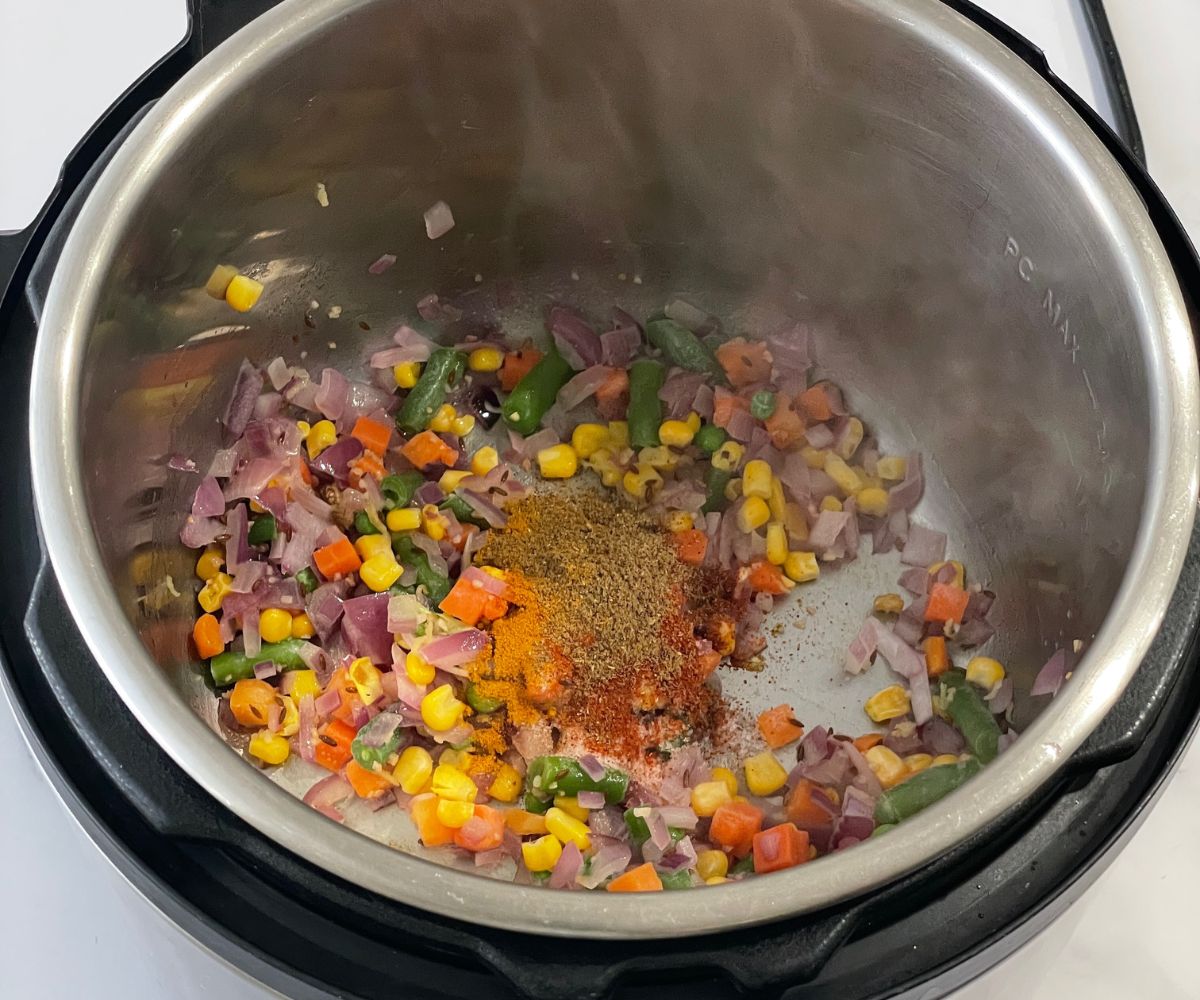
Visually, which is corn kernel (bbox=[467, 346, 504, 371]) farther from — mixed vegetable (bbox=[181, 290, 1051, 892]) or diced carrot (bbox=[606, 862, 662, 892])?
diced carrot (bbox=[606, 862, 662, 892])

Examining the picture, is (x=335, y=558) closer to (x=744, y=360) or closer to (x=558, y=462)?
(x=558, y=462)

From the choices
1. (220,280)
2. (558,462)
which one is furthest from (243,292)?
(558,462)

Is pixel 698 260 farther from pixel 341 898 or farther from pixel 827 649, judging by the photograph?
pixel 341 898

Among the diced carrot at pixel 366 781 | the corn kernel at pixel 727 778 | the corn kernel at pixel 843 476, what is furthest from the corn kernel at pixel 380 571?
the corn kernel at pixel 843 476

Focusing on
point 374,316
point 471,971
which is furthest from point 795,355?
point 471,971

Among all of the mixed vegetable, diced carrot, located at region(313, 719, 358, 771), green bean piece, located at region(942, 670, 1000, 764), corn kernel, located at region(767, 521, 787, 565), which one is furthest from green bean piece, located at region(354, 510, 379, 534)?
green bean piece, located at region(942, 670, 1000, 764)
